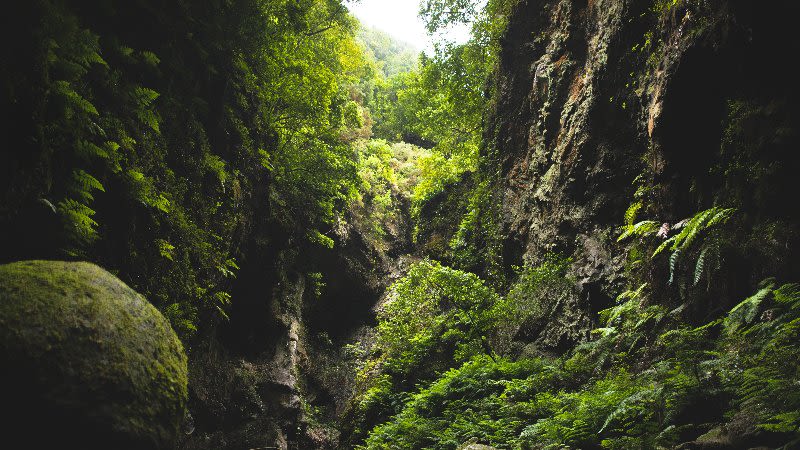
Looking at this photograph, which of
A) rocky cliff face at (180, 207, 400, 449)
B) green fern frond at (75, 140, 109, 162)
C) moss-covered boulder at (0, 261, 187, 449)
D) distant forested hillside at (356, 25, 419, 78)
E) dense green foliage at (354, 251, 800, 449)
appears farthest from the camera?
distant forested hillside at (356, 25, 419, 78)

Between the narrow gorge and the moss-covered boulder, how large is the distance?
0.06ft

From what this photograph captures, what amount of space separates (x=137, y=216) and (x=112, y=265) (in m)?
0.78

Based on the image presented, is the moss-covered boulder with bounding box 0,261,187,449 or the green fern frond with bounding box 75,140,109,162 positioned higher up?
the green fern frond with bounding box 75,140,109,162

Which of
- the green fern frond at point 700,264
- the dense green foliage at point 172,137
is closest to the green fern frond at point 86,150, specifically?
the dense green foliage at point 172,137

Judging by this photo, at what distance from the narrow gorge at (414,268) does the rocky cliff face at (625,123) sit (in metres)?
0.04

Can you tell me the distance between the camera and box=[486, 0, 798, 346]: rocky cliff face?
13.6 feet

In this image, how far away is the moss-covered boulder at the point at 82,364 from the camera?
2771 mm

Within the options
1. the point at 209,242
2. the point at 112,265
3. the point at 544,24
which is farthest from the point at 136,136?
the point at 544,24

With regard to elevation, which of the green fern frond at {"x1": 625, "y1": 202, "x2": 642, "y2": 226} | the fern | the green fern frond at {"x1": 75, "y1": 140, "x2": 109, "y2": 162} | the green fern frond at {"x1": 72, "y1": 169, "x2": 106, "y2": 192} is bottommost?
the fern

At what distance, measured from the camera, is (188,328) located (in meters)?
6.82

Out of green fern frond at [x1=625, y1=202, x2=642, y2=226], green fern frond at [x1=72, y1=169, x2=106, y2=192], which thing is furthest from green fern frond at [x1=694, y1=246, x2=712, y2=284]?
green fern frond at [x1=72, y1=169, x2=106, y2=192]

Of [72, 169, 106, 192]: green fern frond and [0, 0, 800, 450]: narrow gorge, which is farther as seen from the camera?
[72, 169, 106, 192]: green fern frond

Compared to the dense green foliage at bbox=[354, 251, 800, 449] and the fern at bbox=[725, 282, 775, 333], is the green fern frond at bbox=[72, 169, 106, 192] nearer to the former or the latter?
the dense green foliage at bbox=[354, 251, 800, 449]

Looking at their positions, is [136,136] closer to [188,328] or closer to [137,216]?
[137,216]
